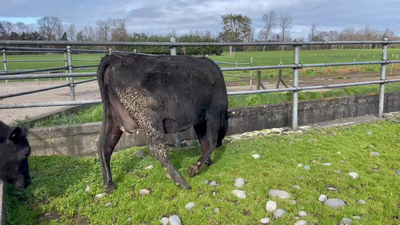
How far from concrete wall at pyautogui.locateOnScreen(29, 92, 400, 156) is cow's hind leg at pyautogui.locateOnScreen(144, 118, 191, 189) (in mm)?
1712

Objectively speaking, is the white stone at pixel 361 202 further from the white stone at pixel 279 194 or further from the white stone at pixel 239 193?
the white stone at pixel 239 193

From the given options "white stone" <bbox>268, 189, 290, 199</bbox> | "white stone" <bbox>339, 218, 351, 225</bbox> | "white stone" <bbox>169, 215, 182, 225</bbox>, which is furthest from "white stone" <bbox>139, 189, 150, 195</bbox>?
"white stone" <bbox>339, 218, 351, 225</bbox>

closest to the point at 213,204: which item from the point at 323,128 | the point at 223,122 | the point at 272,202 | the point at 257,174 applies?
the point at 272,202

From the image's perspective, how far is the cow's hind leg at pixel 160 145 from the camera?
374cm

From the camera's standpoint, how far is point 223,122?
15.1ft

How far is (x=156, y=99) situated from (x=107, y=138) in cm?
85

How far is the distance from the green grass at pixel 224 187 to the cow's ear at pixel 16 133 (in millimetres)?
641

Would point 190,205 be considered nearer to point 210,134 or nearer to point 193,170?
point 193,170

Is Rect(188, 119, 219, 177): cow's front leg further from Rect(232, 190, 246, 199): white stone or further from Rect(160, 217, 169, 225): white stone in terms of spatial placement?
Rect(160, 217, 169, 225): white stone

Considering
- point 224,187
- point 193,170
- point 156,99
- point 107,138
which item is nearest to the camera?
point 156,99

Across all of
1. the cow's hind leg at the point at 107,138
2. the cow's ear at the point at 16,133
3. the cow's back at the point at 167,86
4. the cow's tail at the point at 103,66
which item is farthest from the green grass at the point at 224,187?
the cow's tail at the point at 103,66

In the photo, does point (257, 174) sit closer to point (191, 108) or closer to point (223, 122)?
point (223, 122)

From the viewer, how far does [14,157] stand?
3.63 metres

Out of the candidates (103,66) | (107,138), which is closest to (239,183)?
(107,138)
